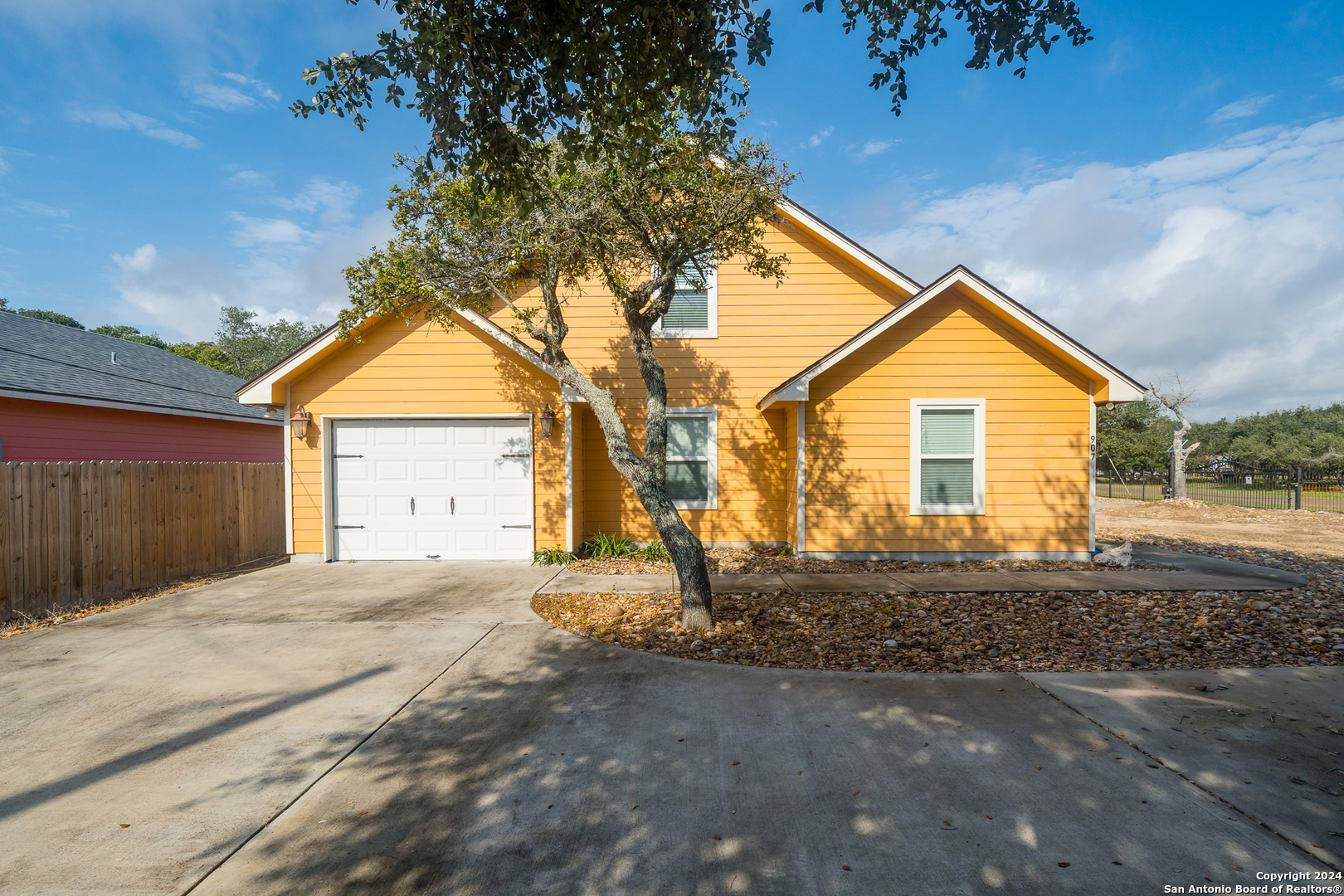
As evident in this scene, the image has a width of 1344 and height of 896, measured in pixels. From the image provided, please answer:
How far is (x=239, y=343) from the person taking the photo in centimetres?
5403

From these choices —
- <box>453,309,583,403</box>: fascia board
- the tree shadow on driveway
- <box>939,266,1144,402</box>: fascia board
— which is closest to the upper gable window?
<box>453,309,583,403</box>: fascia board

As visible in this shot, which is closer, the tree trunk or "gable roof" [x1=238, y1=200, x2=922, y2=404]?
the tree trunk

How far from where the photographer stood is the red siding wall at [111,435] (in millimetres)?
10523

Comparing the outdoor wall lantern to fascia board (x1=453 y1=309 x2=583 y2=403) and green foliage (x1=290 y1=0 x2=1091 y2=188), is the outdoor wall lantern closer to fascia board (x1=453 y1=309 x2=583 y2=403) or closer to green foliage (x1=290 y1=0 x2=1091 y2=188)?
fascia board (x1=453 y1=309 x2=583 y2=403)

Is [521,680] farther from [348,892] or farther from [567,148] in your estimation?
[567,148]

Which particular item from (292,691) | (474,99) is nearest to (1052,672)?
(292,691)

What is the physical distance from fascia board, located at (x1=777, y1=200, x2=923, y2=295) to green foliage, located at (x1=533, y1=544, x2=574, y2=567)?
6832 mm

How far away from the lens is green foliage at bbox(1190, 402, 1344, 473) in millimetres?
37062

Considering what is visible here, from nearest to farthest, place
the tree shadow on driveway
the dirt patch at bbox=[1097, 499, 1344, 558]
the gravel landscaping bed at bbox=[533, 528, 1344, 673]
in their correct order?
the tree shadow on driveway < the gravel landscaping bed at bbox=[533, 528, 1344, 673] < the dirt patch at bbox=[1097, 499, 1344, 558]

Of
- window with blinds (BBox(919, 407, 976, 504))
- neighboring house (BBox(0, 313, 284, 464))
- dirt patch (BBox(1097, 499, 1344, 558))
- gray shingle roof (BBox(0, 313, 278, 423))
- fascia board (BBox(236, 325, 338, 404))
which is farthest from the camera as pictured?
dirt patch (BBox(1097, 499, 1344, 558))

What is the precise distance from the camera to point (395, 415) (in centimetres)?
1013

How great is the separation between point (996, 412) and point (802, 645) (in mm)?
6088

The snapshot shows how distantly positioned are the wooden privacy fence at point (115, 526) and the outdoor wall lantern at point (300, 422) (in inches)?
53.1

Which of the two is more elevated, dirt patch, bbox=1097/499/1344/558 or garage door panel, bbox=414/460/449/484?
garage door panel, bbox=414/460/449/484
